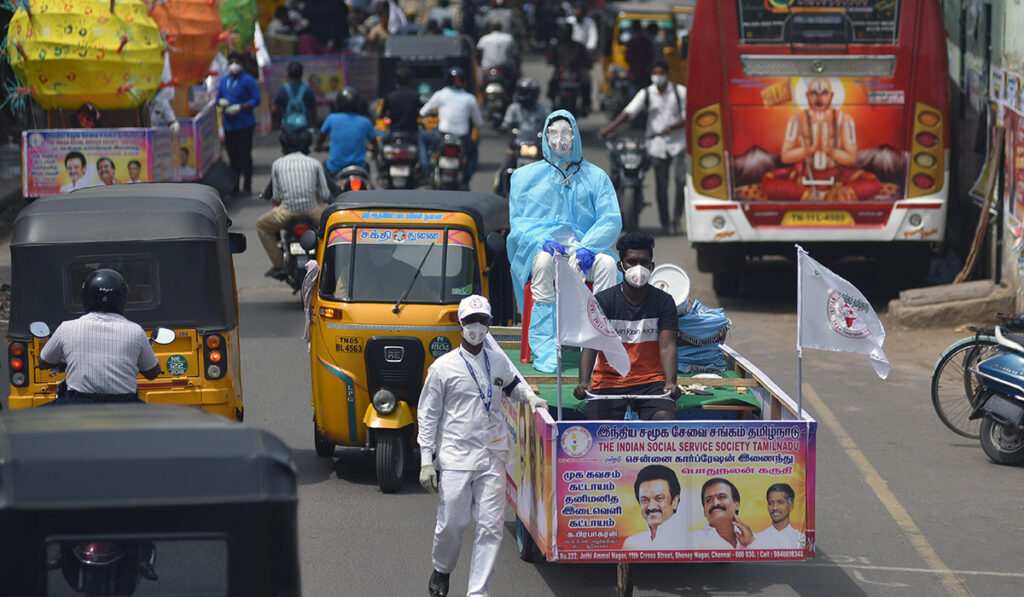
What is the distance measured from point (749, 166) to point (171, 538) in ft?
38.8

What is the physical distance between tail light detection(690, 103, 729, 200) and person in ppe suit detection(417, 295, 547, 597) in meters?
8.51

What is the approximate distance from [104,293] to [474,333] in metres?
1.92

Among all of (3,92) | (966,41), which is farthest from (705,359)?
(3,92)

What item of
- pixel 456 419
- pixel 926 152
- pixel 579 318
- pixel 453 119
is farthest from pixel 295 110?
pixel 456 419

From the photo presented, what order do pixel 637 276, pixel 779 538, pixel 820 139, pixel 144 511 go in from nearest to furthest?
pixel 144 511, pixel 779 538, pixel 637 276, pixel 820 139

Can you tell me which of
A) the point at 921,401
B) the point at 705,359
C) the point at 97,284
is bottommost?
the point at 921,401

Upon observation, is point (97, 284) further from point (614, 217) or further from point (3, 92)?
point (3, 92)

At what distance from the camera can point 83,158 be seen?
58.8ft

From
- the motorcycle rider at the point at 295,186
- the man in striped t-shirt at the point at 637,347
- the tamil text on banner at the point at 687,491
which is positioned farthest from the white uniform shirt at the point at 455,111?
the tamil text on banner at the point at 687,491

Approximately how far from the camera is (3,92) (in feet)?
74.3

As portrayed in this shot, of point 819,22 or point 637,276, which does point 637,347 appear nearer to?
point 637,276

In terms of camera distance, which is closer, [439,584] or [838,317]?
[439,584]

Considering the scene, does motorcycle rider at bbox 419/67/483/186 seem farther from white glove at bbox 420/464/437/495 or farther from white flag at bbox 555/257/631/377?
white glove at bbox 420/464/437/495

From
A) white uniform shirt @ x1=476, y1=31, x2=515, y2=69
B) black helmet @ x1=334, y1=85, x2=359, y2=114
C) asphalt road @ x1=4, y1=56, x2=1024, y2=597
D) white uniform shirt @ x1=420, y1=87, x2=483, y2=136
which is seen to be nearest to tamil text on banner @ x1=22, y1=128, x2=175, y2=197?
black helmet @ x1=334, y1=85, x2=359, y2=114
